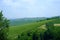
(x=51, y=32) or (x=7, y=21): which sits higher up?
(x=7, y=21)

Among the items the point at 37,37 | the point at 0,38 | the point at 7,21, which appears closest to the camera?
the point at 0,38

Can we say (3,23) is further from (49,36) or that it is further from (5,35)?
(49,36)

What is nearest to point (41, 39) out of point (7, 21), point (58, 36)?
point (58, 36)

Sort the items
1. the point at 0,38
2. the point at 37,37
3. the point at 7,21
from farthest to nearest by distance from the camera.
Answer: the point at 37,37 < the point at 7,21 < the point at 0,38

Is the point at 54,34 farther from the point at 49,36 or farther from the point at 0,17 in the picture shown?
the point at 0,17

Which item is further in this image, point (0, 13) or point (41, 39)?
point (41, 39)

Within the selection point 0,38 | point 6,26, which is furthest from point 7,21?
point 0,38

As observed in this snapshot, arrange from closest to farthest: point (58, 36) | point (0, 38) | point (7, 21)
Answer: point (0, 38), point (7, 21), point (58, 36)

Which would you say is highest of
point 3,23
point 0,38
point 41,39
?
point 3,23

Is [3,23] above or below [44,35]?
above
